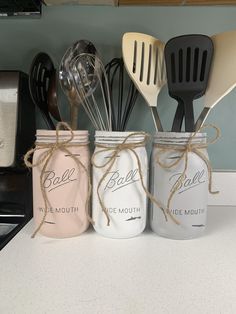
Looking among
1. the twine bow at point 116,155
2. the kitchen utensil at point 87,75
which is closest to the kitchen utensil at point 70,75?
the kitchen utensil at point 87,75

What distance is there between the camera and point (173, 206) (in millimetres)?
509

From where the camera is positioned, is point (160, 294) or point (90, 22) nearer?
point (160, 294)

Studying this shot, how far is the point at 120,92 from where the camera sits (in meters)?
0.64

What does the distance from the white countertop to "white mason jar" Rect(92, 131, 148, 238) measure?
1.2 inches

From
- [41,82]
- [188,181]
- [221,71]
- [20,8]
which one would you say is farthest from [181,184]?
[20,8]

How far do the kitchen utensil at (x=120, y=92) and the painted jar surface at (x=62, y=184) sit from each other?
0.12 m

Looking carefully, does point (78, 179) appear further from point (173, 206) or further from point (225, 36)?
point (225, 36)

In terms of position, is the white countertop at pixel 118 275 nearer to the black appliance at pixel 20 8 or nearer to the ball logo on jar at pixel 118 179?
the ball logo on jar at pixel 118 179

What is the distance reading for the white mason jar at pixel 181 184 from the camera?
0.50 meters

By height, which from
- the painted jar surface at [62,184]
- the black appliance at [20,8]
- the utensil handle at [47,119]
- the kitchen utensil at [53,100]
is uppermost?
the black appliance at [20,8]

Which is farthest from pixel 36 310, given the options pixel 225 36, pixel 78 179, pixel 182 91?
pixel 225 36

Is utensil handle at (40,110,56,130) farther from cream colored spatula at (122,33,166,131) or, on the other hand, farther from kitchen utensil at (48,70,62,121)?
cream colored spatula at (122,33,166,131)

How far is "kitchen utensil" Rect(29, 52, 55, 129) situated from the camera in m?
0.58

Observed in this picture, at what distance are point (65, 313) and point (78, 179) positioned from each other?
242mm
